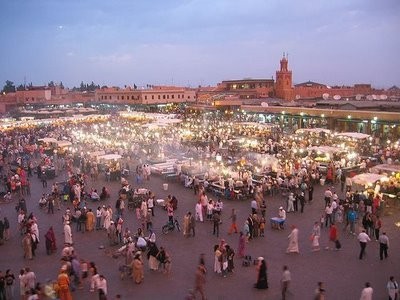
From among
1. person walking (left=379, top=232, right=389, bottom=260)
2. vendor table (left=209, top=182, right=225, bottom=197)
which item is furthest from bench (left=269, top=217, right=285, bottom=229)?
vendor table (left=209, top=182, right=225, bottom=197)

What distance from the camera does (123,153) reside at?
28.0m

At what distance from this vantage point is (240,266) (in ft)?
35.4

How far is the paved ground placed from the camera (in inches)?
369

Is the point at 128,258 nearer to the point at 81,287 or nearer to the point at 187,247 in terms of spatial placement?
the point at 81,287

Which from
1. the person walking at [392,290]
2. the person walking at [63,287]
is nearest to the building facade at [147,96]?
the person walking at [63,287]

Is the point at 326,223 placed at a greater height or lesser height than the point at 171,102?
lesser

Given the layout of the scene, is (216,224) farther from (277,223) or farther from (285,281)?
(285,281)

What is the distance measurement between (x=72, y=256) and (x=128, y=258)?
141cm

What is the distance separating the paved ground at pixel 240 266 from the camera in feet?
30.8

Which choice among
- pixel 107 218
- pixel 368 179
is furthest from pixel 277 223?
pixel 107 218

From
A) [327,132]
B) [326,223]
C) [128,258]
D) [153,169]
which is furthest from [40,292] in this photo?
[327,132]

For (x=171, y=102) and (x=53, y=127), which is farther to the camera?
(x=171, y=102)

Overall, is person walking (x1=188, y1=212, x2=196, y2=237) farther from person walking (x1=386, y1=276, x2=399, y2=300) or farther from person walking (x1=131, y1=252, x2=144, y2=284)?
person walking (x1=386, y1=276, x2=399, y2=300)

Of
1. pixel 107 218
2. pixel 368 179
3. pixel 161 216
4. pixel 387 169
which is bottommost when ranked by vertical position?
pixel 161 216
